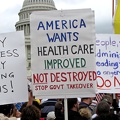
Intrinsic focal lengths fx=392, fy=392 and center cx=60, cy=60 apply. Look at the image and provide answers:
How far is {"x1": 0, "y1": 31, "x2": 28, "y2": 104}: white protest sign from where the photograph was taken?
188 inches

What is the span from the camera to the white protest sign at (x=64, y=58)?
173 inches

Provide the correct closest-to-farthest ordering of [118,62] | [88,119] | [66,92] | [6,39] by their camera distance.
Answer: [66,92] < [88,119] < [6,39] < [118,62]

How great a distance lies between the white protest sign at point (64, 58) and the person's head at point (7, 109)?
1.96ft

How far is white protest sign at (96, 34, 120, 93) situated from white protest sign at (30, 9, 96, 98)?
4.78ft

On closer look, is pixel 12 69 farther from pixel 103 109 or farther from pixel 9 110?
pixel 103 109

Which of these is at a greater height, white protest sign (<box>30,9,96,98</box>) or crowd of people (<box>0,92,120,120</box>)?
white protest sign (<box>30,9,96,98</box>)

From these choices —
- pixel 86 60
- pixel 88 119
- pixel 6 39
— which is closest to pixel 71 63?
pixel 86 60

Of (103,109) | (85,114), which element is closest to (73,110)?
(85,114)

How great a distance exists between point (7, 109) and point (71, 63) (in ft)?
3.54

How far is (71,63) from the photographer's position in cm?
440

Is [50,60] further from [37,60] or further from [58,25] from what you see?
[58,25]

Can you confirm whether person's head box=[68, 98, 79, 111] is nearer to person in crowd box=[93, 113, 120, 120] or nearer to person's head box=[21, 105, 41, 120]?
person in crowd box=[93, 113, 120, 120]

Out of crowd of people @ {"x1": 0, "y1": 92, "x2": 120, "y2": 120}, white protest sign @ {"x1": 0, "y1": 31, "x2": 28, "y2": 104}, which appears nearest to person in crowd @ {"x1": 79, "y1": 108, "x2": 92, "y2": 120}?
crowd of people @ {"x1": 0, "y1": 92, "x2": 120, "y2": 120}

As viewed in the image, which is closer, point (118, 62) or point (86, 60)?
point (86, 60)
